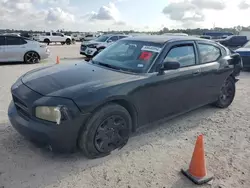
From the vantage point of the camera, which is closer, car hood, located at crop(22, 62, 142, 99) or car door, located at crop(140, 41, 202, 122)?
car hood, located at crop(22, 62, 142, 99)

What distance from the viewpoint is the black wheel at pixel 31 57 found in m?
11.6

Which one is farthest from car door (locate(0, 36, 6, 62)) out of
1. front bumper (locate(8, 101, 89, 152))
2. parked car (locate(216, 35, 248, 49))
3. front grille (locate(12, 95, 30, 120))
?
parked car (locate(216, 35, 248, 49))

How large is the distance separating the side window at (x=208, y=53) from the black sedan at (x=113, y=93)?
0.02 metres

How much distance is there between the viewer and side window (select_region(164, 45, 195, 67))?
12.9 feet

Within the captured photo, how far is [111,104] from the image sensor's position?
126 inches

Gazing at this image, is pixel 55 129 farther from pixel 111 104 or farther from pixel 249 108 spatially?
pixel 249 108

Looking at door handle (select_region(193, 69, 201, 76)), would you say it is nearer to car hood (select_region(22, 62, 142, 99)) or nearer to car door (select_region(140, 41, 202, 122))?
car door (select_region(140, 41, 202, 122))

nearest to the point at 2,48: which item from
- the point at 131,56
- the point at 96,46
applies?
the point at 96,46

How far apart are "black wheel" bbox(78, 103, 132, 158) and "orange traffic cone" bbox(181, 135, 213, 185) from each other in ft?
3.34

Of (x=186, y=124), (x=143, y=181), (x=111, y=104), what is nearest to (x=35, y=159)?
(x=111, y=104)

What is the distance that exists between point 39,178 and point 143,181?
4.04 feet

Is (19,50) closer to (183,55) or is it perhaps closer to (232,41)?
(183,55)

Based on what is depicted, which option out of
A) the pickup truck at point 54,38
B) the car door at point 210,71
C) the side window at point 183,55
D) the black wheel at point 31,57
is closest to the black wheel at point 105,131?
the side window at point 183,55

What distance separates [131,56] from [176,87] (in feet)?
2.98
